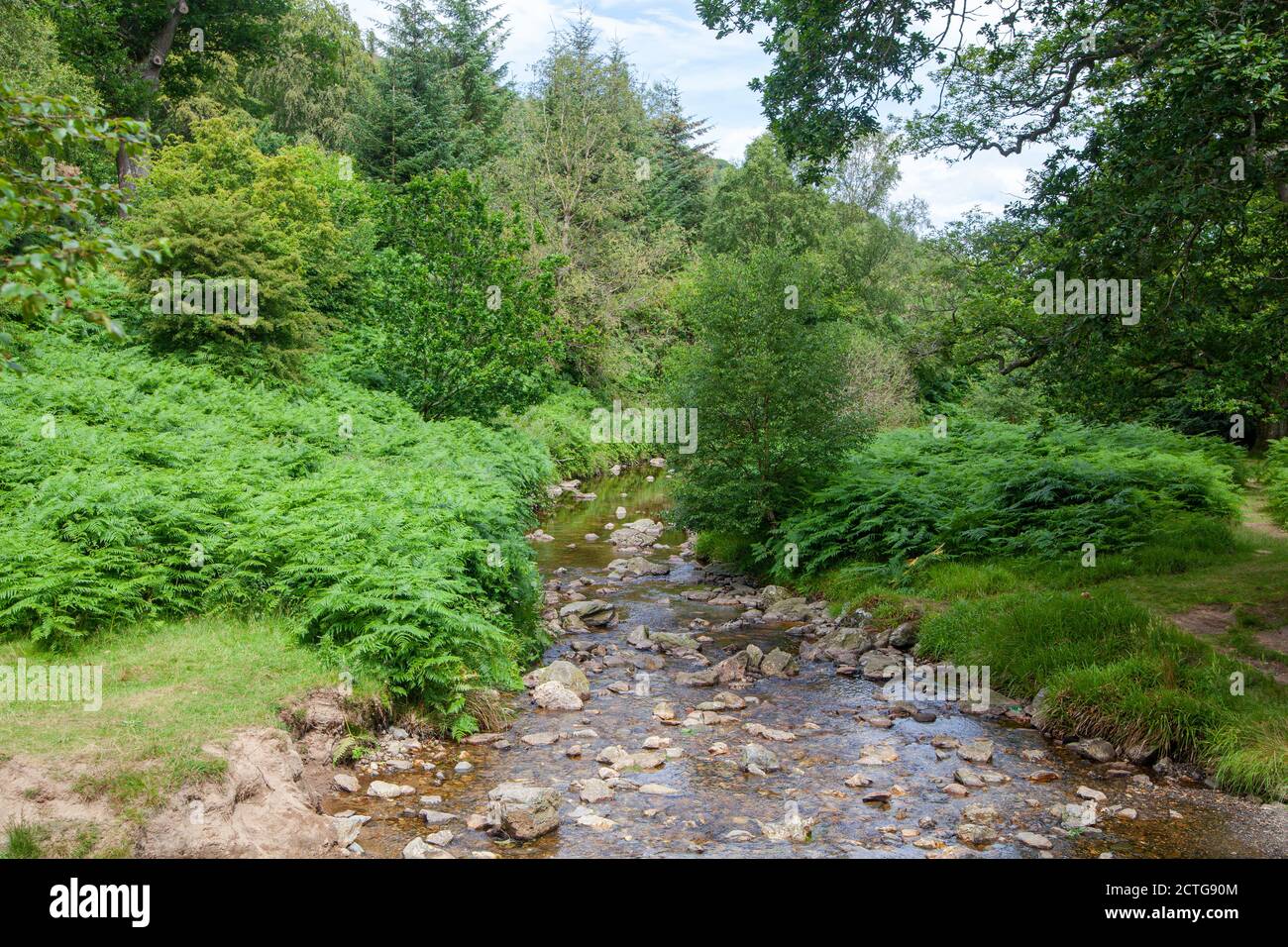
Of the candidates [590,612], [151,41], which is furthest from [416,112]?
[590,612]

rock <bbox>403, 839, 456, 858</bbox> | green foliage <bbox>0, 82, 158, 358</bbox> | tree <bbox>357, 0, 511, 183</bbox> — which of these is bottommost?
rock <bbox>403, 839, 456, 858</bbox>

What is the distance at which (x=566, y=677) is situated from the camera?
1077 centimetres

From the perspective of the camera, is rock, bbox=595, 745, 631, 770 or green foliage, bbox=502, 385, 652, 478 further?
green foliage, bbox=502, 385, 652, 478

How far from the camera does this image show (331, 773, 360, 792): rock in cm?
748

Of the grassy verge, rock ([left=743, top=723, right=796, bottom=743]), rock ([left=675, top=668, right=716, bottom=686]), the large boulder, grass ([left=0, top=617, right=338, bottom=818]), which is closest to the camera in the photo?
grass ([left=0, top=617, right=338, bottom=818])

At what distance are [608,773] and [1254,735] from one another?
6.04m

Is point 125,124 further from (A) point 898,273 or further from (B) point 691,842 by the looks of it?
(A) point 898,273

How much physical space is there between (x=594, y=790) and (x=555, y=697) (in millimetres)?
2443

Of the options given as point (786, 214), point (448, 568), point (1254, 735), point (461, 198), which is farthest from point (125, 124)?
point (786, 214)

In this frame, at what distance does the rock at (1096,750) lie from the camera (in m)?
8.72

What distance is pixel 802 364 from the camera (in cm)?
1628

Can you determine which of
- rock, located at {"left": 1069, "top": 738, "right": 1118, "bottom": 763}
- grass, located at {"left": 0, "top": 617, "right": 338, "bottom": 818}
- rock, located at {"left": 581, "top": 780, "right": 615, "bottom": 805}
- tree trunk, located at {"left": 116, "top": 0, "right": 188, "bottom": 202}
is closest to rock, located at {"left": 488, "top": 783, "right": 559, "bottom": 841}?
rock, located at {"left": 581, "top": 780, "right": 615, "bottom": 805}

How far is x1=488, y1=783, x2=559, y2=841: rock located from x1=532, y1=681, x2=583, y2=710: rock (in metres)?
2.64

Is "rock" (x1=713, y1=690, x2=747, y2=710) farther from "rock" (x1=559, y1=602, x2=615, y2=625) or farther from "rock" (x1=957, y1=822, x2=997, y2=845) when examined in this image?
"rock" (x1=559, y1=602, x2=615, y2=625)
